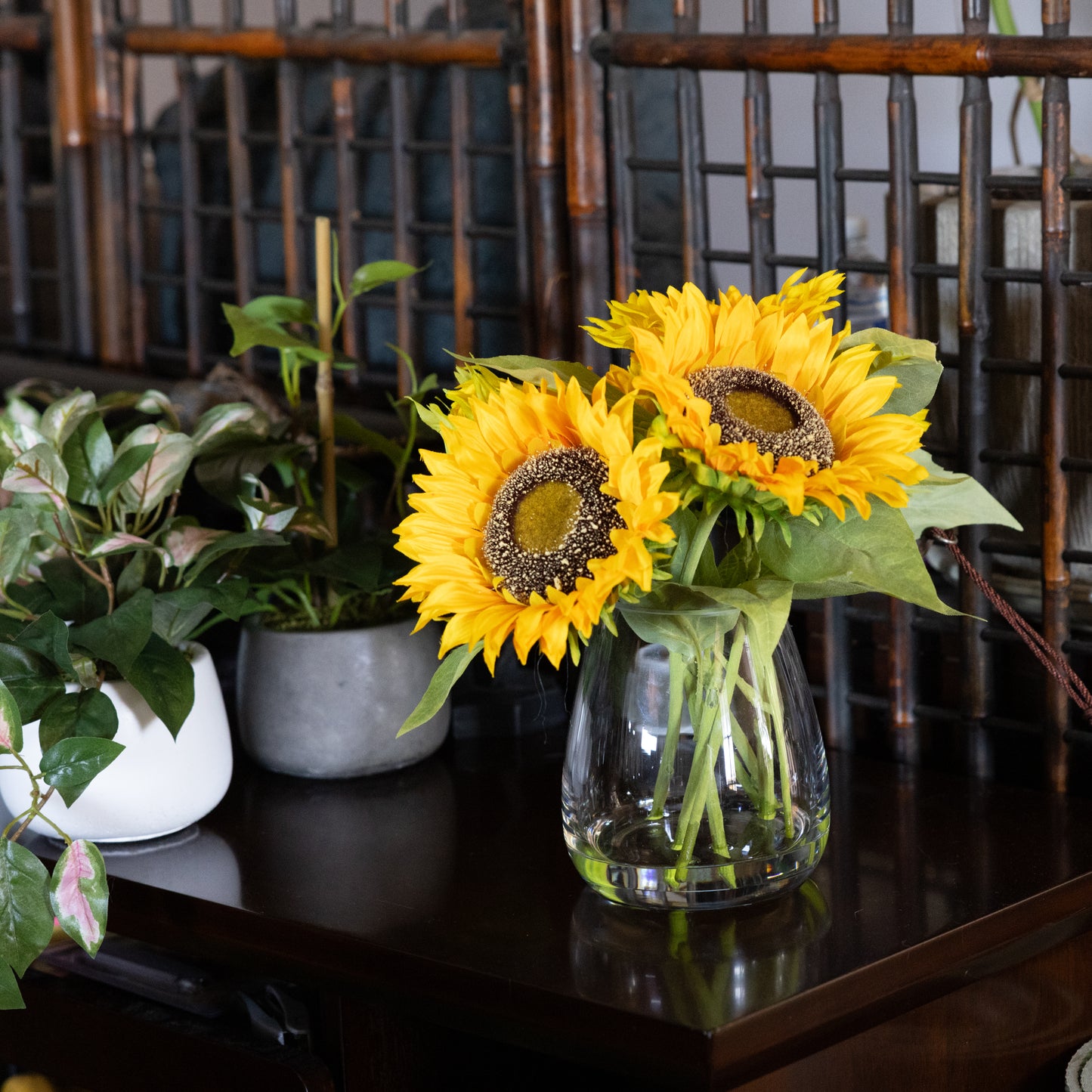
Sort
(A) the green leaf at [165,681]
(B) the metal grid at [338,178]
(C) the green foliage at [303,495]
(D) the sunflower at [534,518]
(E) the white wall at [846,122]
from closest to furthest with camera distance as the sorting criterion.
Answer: (D) the sunflower at [534,518] < (A) the green leaf at [165,681] < (C) the green foliage at [303,495] < (B) the metal grid at [338,178] < (E) the white wall at [846,122]

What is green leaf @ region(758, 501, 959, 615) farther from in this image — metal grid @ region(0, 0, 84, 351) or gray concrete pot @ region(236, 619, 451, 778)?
metal grid @ region(0, 0, 84, 351)

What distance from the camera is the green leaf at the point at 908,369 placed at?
67cm

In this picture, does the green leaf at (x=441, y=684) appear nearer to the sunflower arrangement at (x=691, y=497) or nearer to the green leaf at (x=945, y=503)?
the sunflower arrangement at (x=691, y=497)

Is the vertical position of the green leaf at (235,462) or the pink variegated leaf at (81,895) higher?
the green leaf at (235,462)

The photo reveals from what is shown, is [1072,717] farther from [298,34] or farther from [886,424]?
[298,34]

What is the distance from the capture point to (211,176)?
4.87 ft

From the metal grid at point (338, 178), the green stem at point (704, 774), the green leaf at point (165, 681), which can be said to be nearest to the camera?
the green stem at point (704, 774)

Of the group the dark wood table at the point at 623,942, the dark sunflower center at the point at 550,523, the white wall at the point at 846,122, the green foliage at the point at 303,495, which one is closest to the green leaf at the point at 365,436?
the green foliage at the point at 303,495

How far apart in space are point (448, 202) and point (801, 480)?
0.82 metres

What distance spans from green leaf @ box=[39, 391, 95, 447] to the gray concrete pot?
7.0 inches

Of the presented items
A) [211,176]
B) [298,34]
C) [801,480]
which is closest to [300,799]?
[801,480]

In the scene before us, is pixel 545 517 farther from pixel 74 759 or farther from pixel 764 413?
pixel 74 759

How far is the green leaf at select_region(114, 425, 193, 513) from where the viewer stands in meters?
0.84

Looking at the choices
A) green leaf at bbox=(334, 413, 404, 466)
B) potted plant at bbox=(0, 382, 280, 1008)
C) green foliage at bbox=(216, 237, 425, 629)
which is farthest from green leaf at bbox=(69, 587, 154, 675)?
green leaf at bbox=(334, 413, 404, 466)
